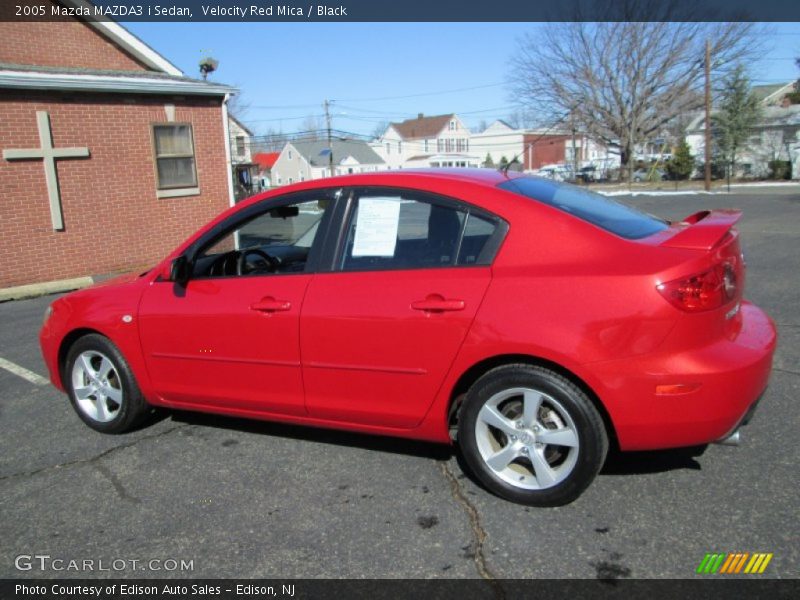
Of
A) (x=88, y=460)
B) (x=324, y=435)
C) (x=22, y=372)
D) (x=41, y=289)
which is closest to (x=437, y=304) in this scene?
(x=324, y=435)

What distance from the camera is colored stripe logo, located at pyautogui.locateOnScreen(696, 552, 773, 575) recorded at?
102 inches

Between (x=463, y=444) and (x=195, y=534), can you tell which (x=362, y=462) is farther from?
(x=195, y=534)

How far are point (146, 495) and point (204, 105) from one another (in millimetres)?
11020

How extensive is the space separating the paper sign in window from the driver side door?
0.22 meters

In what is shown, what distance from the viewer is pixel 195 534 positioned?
3.07 metres

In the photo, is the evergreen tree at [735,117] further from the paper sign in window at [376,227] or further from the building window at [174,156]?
the paper sign in window at [376,227]

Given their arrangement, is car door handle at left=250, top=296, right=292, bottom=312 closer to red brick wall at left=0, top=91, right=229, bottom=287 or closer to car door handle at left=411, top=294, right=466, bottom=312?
car door handle at left=411, top=294, right=466, bottom=312

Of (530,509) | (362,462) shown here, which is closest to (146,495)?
(362,462)

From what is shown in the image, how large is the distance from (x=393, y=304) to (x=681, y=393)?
1.36 meters

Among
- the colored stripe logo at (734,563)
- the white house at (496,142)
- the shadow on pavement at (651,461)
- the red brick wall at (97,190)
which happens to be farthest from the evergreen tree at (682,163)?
the colored stripe logo at (734,563)

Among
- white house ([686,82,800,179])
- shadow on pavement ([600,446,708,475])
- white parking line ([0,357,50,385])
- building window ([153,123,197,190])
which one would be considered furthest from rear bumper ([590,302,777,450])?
white house ([686,82,800,179])

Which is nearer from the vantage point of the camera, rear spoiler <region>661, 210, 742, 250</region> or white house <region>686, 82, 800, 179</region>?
rear spoiler <region>661, 210, 742, 250</region>

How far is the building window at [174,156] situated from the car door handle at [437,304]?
10.6 m

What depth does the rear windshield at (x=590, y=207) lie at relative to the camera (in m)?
3.21
